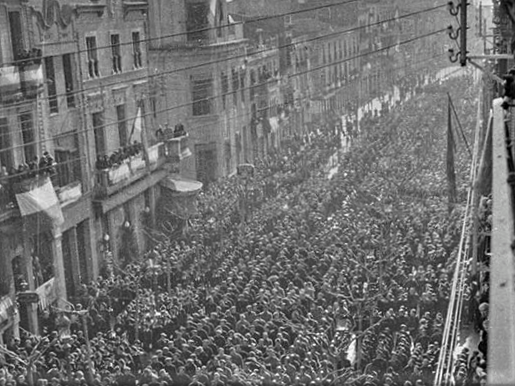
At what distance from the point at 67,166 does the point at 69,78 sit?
2234 millimetres

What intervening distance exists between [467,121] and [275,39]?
36.7ft

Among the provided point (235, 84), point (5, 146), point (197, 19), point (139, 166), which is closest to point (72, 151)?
point (139, 166)

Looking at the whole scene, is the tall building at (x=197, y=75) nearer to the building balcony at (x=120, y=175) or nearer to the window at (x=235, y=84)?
the window at (x=235, y=84)

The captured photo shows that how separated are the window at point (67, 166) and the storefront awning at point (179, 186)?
5.47 m

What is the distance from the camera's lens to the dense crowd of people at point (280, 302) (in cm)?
1114

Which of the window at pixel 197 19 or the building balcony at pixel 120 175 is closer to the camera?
the building balcony at pixel 120 175

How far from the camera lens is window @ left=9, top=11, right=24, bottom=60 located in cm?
1756

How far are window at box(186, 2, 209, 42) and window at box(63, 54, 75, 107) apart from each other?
1098 centimetres

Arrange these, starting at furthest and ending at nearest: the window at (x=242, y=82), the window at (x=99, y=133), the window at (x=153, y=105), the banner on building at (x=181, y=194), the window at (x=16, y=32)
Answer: the window at (x=242, y=82) → the window at (x=153, y=105) → the banner on building at (x=181, y=194) → the window at (x=99, y=133) → the window at (x=16, y=32)

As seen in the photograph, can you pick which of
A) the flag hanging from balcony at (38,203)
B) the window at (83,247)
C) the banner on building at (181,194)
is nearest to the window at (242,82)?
the banner on building at (181,194)

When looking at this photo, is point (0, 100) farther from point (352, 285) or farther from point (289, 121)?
point (289, 121)

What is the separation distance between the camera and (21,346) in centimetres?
1363

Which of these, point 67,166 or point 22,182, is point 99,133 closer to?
point 67,166

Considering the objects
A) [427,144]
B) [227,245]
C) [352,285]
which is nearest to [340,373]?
[352,285]
